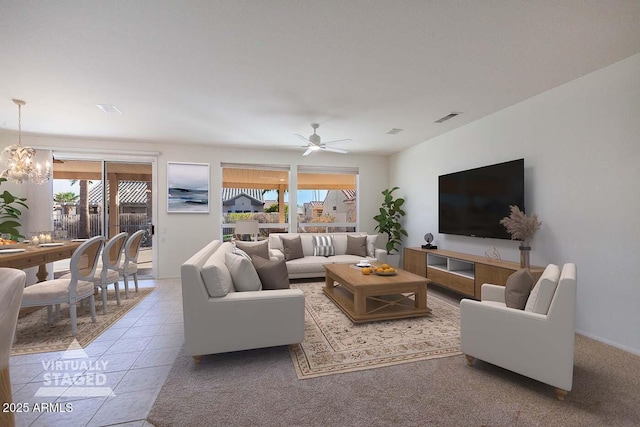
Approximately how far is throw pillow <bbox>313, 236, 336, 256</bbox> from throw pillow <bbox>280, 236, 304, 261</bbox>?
0.32 metres

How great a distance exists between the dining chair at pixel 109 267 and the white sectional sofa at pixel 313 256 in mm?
2162

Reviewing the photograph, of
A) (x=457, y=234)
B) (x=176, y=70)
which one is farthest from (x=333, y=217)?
(x=176, y=70)

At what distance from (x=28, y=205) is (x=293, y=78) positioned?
559cm

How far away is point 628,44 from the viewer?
7.68 feet

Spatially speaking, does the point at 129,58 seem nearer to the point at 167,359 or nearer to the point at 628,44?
the point at 167,359

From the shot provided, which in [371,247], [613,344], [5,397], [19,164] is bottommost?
[613,344]

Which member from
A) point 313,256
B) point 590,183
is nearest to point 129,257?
point 313,256

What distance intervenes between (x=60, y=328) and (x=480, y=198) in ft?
18.0

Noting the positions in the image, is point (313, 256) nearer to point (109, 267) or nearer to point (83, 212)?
point (109, 267)

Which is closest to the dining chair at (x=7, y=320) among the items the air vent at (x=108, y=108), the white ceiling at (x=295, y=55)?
the white ceiling at (x=295, y=55)

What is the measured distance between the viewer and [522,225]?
3.19 m

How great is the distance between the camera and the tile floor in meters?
1.71

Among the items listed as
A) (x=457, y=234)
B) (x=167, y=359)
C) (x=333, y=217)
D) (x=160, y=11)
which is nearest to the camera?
(x=160, y=11)

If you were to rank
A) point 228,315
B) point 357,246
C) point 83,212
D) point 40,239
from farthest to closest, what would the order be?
point 357,246 → point 83,212 → point 40,239 → point 228,315
